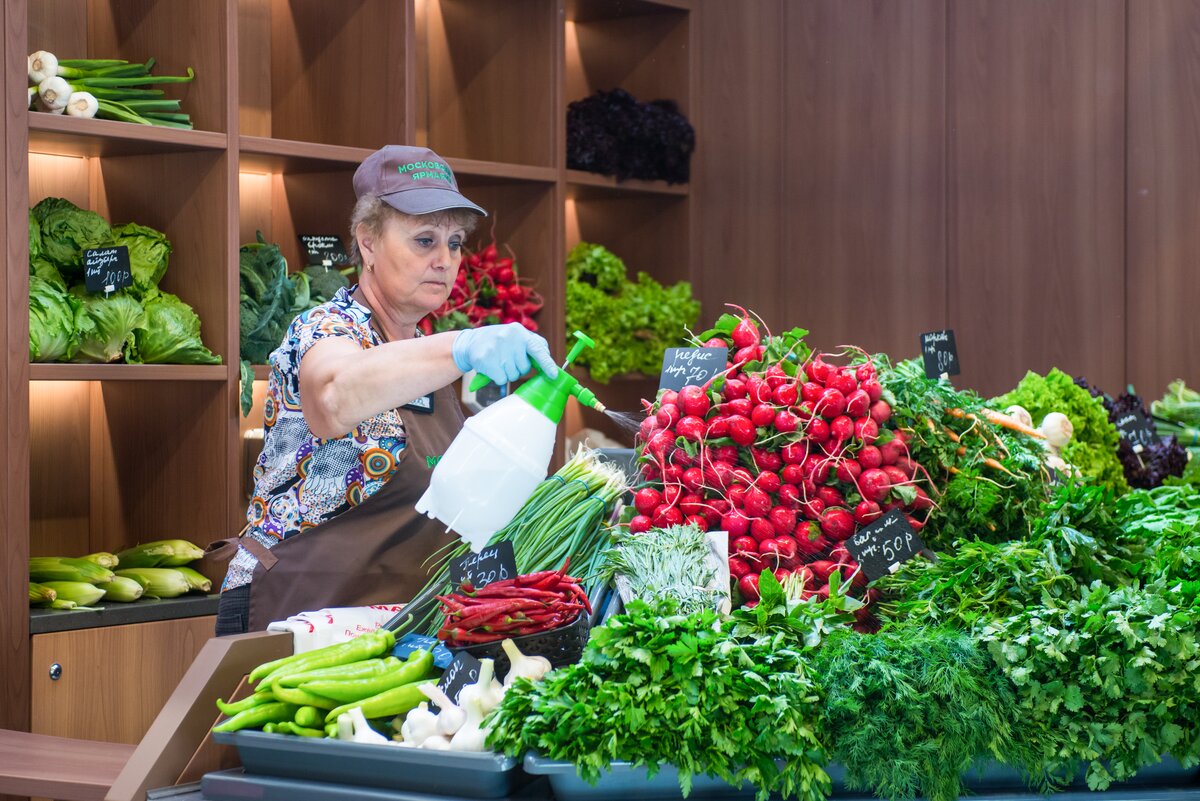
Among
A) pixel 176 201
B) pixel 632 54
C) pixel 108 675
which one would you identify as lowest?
pixel 108 675

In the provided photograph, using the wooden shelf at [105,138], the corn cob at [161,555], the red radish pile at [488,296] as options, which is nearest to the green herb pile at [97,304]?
the wooden shelf at [105,138]

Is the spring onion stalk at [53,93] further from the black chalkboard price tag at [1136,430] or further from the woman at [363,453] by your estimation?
the black chalkboard price tag at [1136,430]

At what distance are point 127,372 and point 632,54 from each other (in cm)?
275

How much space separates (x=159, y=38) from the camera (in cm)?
356

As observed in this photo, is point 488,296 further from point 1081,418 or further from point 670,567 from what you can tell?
point 670,567

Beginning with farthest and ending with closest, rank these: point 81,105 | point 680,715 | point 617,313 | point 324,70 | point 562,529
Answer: point 617,313 → point 324,70 → point 81,105 → point 562,529 → point 680,715

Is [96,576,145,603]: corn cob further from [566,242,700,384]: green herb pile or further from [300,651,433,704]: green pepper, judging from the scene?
[566,242,700,384]: green herb pile

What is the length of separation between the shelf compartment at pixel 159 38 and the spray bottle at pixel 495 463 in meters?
2.16

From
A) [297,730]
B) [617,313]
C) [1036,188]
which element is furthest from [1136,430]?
[297,730]

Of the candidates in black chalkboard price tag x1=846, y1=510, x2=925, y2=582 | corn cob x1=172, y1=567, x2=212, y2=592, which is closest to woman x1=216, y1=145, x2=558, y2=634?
black chalkboard price tag x1=846, y1=510, x2=925, y2=582

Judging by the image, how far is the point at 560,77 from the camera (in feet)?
14.8

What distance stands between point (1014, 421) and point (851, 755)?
116 cm

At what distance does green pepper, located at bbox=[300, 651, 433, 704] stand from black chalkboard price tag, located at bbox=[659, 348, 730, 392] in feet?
2.05

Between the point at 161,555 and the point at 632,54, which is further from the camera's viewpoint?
the point at 632,54
